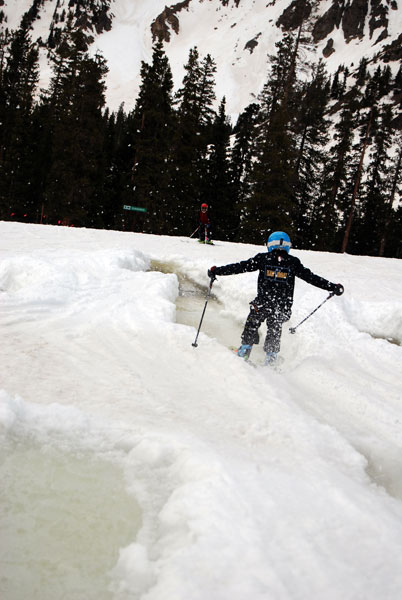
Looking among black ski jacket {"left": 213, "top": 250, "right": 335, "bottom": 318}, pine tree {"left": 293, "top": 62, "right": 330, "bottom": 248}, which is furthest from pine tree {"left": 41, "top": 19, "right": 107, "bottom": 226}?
black ski jacket {"left": 213, "top": 250, "right": 335, "bottom": 318}

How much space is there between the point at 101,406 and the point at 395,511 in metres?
2.34

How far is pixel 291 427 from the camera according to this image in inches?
124

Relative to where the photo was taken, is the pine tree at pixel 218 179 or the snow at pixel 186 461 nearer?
the snow at pixel 186 461

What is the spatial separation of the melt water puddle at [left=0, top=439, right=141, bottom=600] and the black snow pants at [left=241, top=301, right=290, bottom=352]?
321cm

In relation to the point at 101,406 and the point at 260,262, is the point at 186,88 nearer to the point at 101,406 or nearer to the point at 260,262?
the point at 260,262

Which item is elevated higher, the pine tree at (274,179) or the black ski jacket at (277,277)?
the pine tree at (274,179)

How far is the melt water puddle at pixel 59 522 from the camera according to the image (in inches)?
66.7

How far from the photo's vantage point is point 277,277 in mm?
5238

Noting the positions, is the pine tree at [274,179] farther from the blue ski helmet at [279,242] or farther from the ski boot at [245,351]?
the ski boot at [245,351]

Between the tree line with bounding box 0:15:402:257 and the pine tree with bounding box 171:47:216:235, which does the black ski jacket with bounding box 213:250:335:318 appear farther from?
the pine tree with bounding box 171:47:216:235

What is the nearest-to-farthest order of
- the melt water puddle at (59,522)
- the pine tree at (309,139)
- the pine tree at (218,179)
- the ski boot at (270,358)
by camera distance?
the melt water puddle at (59,522), the ski boot at (270,358), the pine tree at (309,139), the pine tree at (218,179)

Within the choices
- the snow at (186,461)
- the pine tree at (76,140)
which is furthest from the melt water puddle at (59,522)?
the pine tree at (76,140)

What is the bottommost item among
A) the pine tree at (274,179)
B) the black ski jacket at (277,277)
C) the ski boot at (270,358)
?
the ski boot at (270,358)

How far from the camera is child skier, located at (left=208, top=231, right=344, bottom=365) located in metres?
5.23
